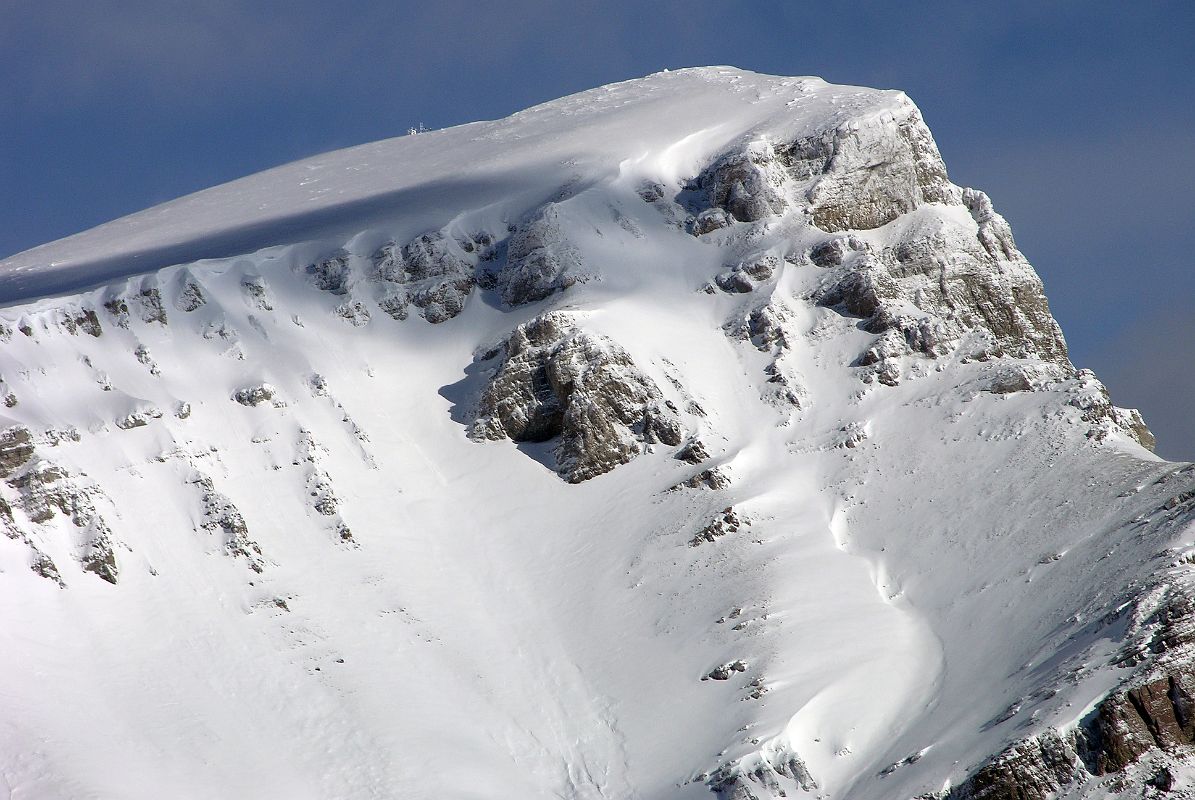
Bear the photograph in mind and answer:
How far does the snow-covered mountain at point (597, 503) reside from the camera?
6662cm

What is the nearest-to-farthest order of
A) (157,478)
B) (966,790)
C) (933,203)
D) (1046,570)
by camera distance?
1. (966,790)
2. (1046,570)
3. (157,478)
4. (933,203)

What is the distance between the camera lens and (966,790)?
198 feet

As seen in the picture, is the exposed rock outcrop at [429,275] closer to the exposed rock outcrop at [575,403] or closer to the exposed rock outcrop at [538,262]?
the exposed rock outcrop at [538,262]

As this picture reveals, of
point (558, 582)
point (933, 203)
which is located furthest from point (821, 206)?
point (558, 582)

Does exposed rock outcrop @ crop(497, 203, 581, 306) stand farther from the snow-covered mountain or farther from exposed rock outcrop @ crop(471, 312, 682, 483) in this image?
exposed rock outcrop @ crop(471, 312, 682, 483)

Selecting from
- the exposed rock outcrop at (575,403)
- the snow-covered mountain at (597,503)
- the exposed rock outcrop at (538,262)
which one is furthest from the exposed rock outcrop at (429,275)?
the exposed rock outcrop at (575,403)

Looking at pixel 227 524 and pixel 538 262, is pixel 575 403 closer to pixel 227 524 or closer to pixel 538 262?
pixel 538 262

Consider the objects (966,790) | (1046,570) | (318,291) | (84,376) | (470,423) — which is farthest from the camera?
(318,291)

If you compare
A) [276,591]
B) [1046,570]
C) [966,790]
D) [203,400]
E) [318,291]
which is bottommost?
[966,790]

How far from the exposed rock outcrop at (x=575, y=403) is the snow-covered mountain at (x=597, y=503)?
259mm

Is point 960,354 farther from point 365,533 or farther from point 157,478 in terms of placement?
point 157,478

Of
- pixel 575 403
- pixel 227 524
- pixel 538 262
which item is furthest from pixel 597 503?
pixel 538 262

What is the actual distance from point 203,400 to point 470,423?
1772 cm

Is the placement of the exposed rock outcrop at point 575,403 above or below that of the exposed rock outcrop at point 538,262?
below
